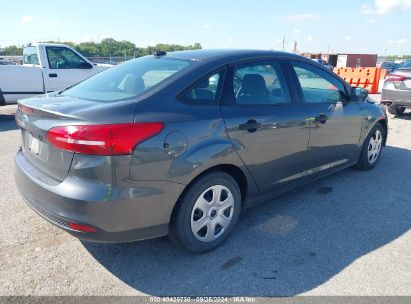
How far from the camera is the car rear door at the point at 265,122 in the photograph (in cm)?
318

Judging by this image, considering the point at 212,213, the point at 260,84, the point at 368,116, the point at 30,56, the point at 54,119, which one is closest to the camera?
the point at 54,119

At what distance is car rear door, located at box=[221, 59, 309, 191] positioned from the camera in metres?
3.18

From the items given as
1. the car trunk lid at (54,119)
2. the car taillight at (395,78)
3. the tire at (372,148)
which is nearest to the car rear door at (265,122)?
the car trunk lid at (54,119)

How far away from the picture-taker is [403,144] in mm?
6855

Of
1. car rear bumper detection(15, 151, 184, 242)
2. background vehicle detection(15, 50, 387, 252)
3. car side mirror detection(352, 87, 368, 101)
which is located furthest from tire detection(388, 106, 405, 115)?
car rear bumper detection(15, 151, 184, 242)

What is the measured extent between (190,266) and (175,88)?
1404 millimetres

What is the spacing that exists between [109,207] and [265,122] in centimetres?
160

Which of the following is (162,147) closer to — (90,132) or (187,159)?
(187,159)

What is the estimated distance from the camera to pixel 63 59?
392 inches

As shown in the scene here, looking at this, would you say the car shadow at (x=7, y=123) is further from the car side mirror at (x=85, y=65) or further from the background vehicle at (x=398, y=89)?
the background vehicle at (x=398, y=89)

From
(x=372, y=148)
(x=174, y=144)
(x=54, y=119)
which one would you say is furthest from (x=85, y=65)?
(x=174, y=144)

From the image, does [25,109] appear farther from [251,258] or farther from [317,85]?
[317,85]

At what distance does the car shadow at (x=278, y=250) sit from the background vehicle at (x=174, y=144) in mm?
239

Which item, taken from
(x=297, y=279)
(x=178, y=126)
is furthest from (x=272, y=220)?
(x=178, y=126)
